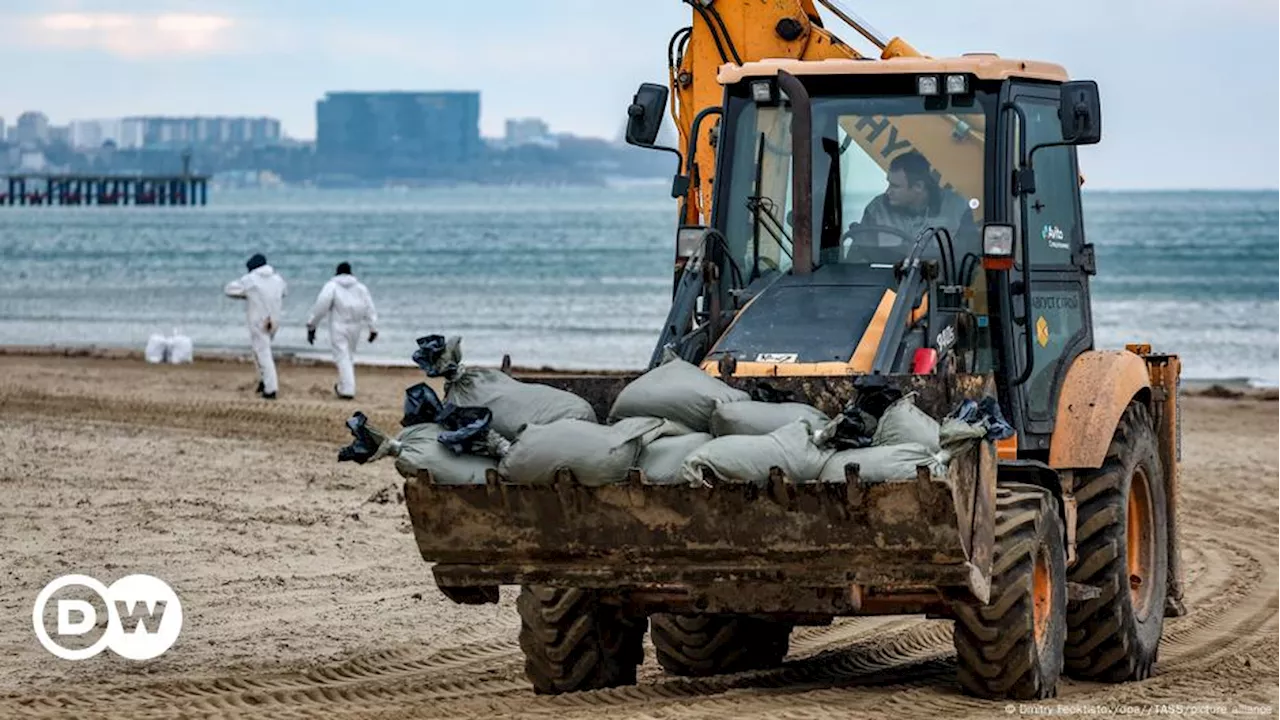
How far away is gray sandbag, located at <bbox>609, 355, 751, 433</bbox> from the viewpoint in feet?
28.1

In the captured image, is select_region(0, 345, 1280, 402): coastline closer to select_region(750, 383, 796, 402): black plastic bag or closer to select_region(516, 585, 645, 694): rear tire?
select_region(516, 585, 645, 694): rear tire

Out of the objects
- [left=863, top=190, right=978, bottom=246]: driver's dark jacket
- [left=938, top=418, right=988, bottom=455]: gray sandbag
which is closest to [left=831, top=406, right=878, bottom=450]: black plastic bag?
[left=938, top=418, right=988, bottom=455]: gray sandbag

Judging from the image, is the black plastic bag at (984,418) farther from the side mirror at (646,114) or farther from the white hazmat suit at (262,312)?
the white hazmat suit at (262,312)

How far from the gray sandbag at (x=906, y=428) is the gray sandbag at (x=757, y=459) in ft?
0.68

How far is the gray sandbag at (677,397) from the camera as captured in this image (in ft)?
28.1

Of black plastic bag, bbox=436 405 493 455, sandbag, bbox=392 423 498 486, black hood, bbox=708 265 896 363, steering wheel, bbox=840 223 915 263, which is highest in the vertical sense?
steering wheel, bbox=840 223 915 263

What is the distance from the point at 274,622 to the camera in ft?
39.6

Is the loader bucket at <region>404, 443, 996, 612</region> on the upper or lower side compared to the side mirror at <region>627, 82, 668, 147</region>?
lower

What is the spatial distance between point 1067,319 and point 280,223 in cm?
14468

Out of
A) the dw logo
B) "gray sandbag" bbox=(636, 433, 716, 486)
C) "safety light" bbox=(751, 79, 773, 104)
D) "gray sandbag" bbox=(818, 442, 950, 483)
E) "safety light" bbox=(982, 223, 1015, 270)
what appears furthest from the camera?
the dw logo

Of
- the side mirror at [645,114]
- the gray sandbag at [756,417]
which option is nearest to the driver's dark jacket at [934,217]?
the side mirror at [645,114]

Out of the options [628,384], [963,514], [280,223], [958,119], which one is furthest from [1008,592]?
[280,223]

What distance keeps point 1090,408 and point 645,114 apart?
2.50 meters

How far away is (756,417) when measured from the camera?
841cm
